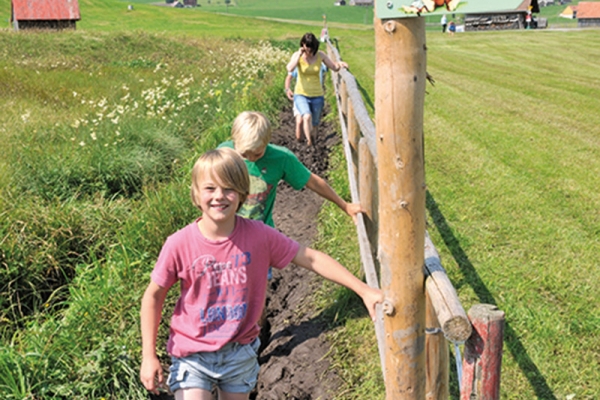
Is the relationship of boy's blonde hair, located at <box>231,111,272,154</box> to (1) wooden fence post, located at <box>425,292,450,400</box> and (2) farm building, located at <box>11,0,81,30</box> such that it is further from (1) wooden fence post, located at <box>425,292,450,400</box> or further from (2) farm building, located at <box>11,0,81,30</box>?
(2) farm building, located at <box>11,0,81,30</box>

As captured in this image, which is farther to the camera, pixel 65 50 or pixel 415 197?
pixel 65 50

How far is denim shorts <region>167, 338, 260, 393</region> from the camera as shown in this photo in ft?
9.17

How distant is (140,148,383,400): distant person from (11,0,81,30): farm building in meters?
47.9

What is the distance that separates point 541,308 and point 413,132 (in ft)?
8.21

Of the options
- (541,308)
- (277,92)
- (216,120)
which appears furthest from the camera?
(277,92)

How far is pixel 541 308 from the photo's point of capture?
426 centimetres

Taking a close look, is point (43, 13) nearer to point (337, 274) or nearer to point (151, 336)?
point (151, 336)

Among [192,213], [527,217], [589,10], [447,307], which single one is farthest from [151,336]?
[589,10]

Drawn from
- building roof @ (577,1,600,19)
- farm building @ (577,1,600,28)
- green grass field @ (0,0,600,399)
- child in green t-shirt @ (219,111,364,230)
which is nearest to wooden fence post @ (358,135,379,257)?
child in green t-shirt @ (219,111,364,230)

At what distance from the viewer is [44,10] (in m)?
46.8

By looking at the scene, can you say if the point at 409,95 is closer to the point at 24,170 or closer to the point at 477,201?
the point at 477,201

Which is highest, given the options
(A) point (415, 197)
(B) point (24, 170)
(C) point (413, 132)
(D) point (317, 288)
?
(C) point (413, 132)

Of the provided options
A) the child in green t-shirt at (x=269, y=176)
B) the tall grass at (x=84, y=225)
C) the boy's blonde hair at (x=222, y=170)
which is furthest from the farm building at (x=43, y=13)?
the boy's blonde hair at (x=222, y=170)

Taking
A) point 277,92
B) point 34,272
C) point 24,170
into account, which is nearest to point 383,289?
point 34,272
